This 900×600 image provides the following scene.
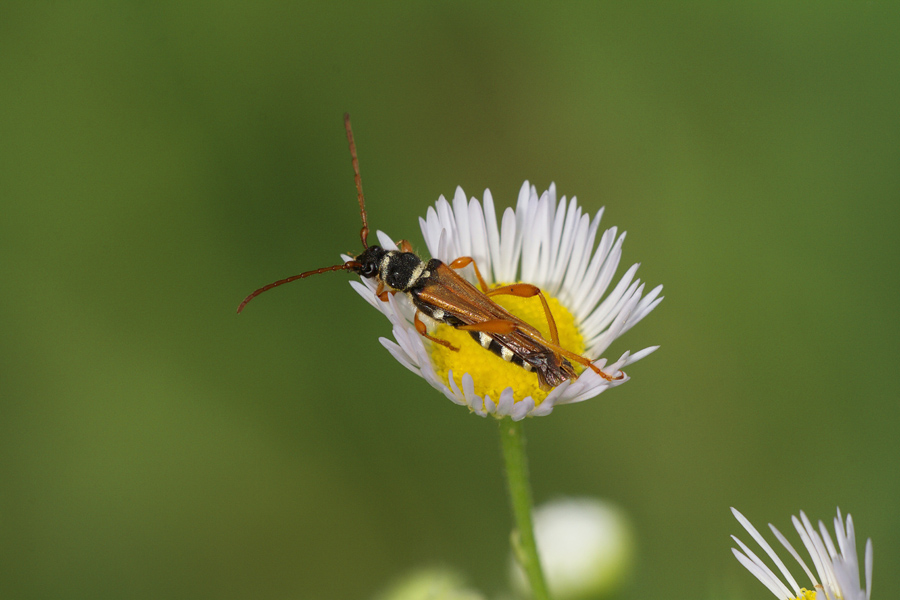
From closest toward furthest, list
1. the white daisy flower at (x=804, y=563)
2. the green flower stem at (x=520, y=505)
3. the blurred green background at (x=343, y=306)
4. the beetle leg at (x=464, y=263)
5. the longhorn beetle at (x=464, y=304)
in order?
1. the white daisy flower at (x=804, y=563)
2. the green flower stem at (x=520, y=505)
3. the longhorn beetle at (x=464, y=304)
4. the beetle leg at (x=464, y=263)
5. the blurred green background at (x=343, y=306)

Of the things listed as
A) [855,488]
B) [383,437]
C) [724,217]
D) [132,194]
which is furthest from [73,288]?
[855,488]

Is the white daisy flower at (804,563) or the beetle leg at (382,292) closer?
the white daisy flower at (804,563)

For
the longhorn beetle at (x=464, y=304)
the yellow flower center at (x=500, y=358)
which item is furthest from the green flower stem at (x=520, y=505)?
the longhorn beetle at (x=464, y=304)

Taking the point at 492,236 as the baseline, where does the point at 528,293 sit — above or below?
below

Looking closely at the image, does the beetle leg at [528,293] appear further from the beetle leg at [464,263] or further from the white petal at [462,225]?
the white petal at [462,225]

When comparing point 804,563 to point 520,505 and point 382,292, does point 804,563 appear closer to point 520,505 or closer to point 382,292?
point 520,505

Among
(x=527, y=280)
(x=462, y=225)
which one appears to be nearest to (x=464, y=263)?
(x=462, y=225)

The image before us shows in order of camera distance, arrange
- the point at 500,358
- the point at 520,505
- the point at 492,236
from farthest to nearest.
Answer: the point at 492,236, the point at 500,358, the point at 520,505
